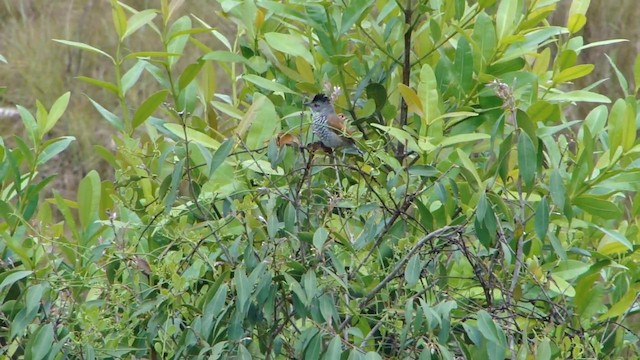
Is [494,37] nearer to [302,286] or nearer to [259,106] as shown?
[259,106]

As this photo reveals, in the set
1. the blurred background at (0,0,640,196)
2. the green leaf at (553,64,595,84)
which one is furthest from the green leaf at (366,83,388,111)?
the blurred background at (0,0,640,196)

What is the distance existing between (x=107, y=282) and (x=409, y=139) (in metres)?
0.72

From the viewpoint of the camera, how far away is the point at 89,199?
2557 millimetres

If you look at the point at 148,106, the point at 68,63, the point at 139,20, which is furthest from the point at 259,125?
the point at 68,63

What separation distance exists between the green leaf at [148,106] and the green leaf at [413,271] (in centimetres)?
85

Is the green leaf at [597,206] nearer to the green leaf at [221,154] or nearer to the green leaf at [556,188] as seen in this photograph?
the green leaf at [556,188]

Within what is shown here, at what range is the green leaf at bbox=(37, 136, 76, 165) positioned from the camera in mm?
2639

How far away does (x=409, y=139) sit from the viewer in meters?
2.24

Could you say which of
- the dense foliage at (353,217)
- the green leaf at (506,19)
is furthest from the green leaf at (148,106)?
the green leaf at (506,19)

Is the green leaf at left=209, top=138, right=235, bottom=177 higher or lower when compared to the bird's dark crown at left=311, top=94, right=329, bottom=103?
higher

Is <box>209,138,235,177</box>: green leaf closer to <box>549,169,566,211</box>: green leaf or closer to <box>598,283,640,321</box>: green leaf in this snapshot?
<box>549,169,566,211</box>: green leaf

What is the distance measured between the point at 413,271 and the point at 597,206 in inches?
22.6

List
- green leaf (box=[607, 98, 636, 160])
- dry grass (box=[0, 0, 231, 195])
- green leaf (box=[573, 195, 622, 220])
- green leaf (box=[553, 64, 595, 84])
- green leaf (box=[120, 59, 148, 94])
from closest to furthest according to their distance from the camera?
green leaf (box=[573, 195, 622, 220]) → green leaf (box=[607, 98, 636, 160]) → green leaf (box=[553, 64, 595, 84]) → green leaf (box=[120, 59, 148, 94]) → dry grass (box=[0, 0, 231, 195])

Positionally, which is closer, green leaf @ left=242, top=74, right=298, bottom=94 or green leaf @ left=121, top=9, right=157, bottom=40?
green leaf @ left=242, top=74, right=298, bottom=94
